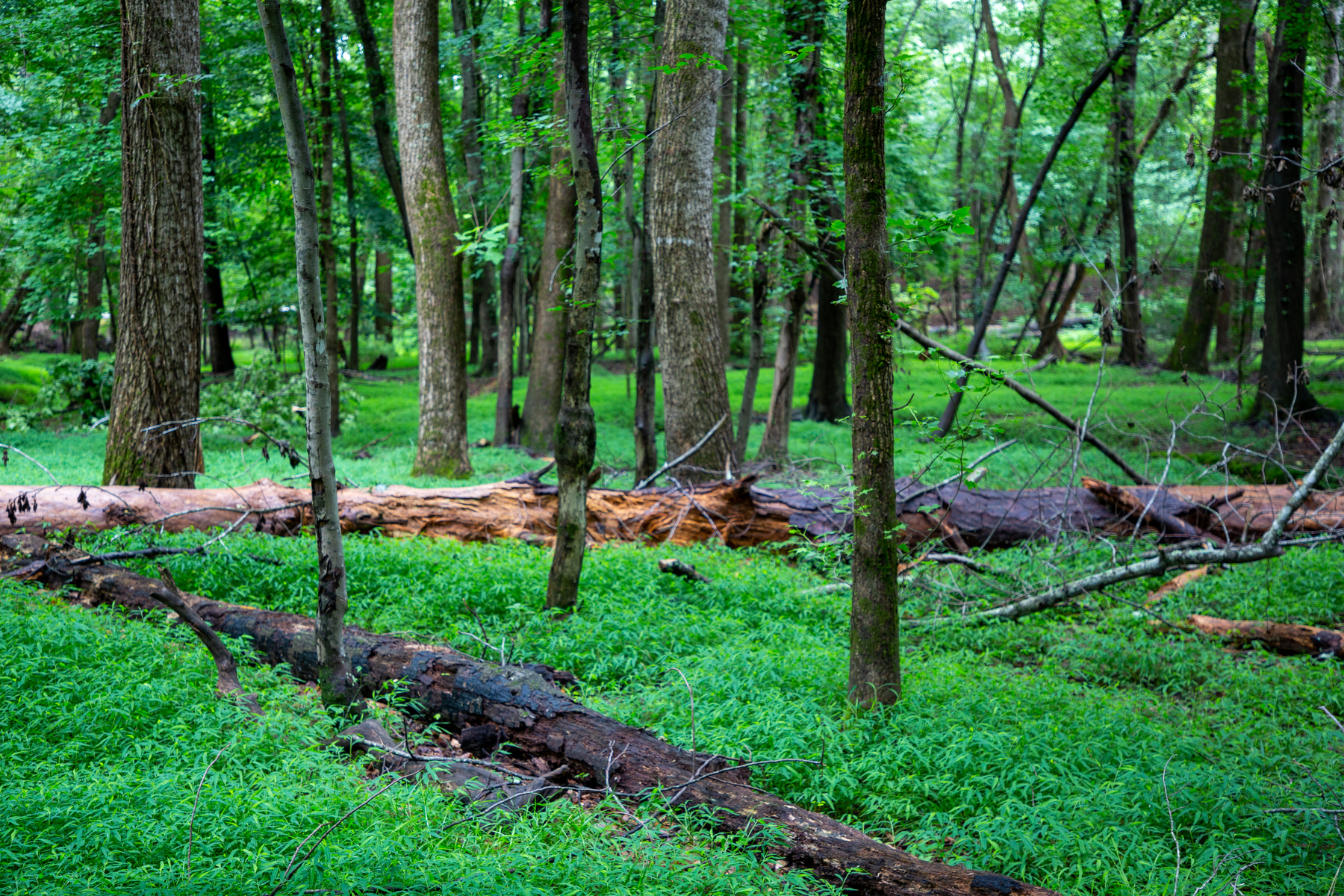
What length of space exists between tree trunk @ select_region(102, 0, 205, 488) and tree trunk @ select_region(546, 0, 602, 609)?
4.36 m

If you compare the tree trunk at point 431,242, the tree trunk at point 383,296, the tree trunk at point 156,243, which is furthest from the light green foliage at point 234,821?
the tree trunk at point 383,296

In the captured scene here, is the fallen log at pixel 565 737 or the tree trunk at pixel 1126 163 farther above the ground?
the tree trunk at pixel 1126 163

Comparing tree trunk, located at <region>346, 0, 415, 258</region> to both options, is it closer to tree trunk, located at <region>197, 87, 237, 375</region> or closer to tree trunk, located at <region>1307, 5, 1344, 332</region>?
tree trunk, located at <region>197, 87, 237, 375</region>

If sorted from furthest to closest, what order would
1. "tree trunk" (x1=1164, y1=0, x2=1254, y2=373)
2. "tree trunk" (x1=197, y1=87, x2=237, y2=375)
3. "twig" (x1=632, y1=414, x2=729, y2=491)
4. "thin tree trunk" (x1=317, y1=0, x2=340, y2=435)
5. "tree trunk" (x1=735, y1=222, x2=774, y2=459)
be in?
"tree trunk" (x1=1164, y1=0, x2=1254, y2=373) < "tree trunk" (x1=197, y1=87, x2=237, y2=375) < "thin tree trunk" (x1=317, y1=0, x2=340, y2=435) < "tree trunk" (x1=735, y1=222, x2=774, y2=459) < "twig" (x1=632, y1=414, x2=729, y2=491)

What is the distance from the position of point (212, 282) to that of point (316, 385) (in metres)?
20.7

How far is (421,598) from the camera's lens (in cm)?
564

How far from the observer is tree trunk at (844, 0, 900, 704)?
392 centimetres

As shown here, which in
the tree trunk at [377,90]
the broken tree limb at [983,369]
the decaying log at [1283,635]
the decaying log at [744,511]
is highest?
the tree trunk at [377,90]

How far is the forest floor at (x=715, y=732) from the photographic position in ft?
8.97

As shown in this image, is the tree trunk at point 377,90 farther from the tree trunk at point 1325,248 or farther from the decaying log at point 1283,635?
the tree trunk at point 1325,248

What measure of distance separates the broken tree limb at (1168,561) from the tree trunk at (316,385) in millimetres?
4038

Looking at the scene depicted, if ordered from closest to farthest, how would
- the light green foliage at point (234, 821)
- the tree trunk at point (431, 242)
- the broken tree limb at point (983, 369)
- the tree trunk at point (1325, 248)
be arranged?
the light green foliage at point (234, 821), the broken tree limb at point (983, 369), the tree trunk at point (431, 242), the tree trunk at point (1325, 248)

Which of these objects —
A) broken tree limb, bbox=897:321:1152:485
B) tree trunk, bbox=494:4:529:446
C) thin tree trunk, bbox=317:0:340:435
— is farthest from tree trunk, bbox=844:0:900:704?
thin tree trunk, bbox=317:0:340:435

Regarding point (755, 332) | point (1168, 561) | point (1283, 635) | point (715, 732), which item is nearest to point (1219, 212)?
point (755, 332)
